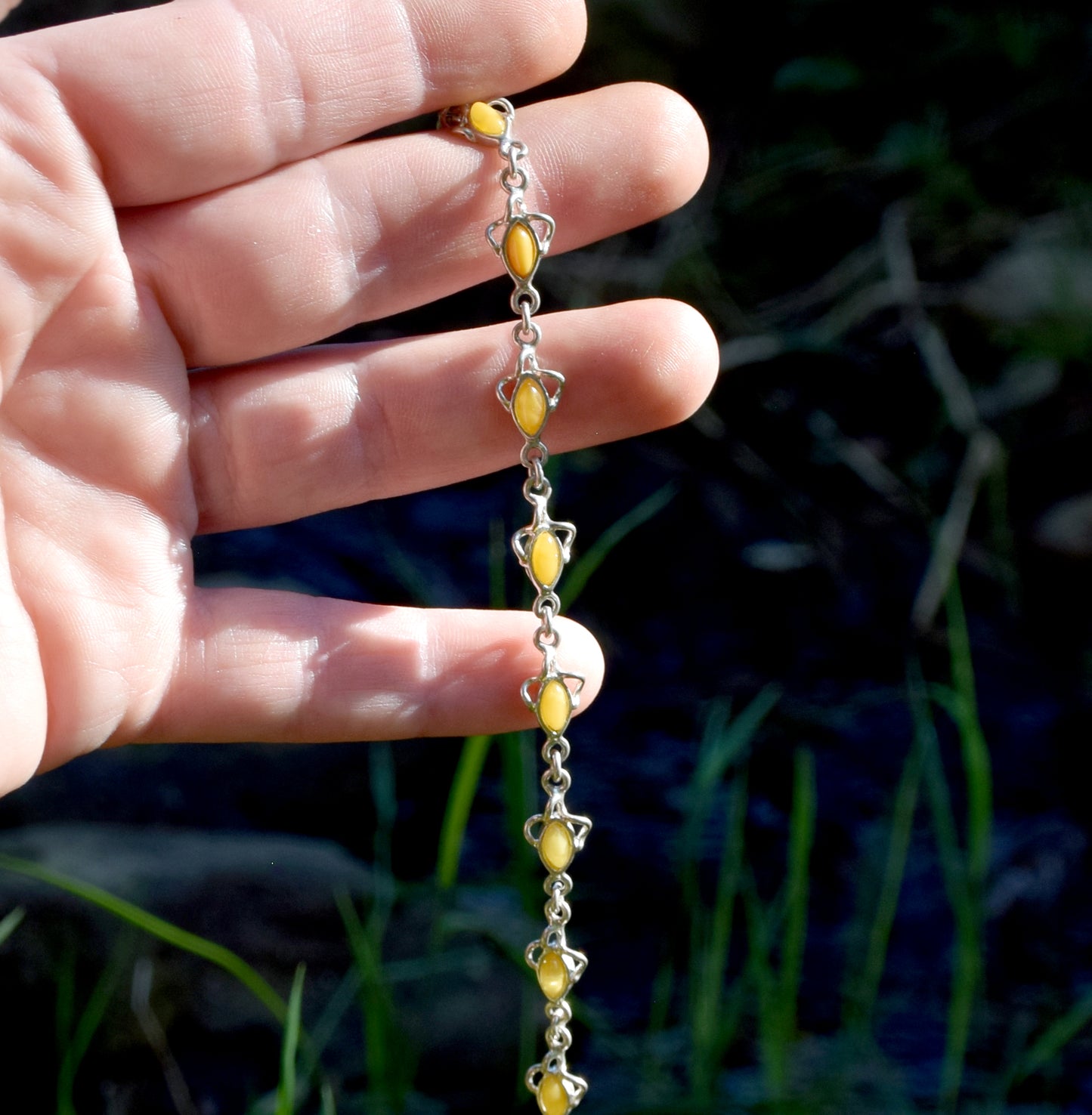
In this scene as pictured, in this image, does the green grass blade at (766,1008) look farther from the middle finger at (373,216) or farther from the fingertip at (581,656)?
the middle finger at (373,216)

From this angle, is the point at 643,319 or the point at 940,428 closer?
the point at 643,319

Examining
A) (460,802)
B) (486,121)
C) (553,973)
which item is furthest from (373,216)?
(553,973)

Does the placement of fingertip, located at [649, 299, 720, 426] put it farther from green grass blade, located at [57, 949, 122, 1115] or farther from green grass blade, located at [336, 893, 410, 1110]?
green grass blade, located at [57, 949, 122, 1115]

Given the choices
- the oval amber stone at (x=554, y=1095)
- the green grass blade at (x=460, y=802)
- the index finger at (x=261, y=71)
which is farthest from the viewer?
the green grass blade at (x=460, y=802)

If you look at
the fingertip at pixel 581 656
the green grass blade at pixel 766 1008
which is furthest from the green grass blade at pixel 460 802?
the green grass blade at pixel 766 1008

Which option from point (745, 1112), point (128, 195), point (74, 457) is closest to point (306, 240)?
point (128, 195)

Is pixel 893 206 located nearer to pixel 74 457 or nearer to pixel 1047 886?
pixel 1047 886

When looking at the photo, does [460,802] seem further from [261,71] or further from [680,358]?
[261,71]
